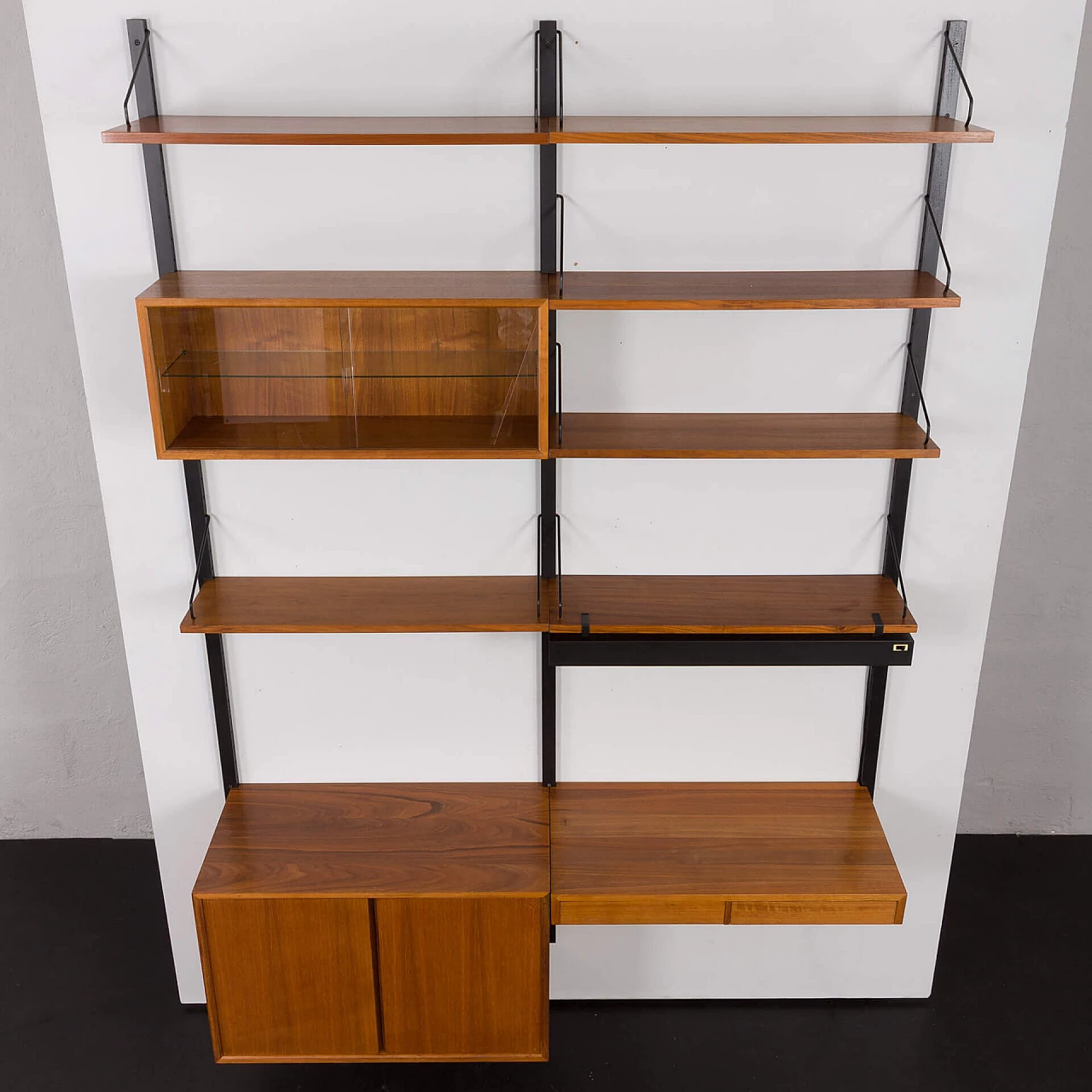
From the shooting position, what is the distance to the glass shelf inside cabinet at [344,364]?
2.60m

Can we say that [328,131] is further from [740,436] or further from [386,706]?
[386,706]

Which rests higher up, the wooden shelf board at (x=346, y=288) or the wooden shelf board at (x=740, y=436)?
the wooden shelf board at (x=346, y=288)

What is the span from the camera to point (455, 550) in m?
2.92

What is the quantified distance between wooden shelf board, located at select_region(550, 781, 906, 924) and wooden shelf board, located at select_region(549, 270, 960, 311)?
140cm

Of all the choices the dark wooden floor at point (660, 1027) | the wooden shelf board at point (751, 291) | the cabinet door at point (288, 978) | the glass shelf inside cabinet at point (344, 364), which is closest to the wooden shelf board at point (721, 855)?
the cabinet door at point (288, 978)

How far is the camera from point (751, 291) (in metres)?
2.50

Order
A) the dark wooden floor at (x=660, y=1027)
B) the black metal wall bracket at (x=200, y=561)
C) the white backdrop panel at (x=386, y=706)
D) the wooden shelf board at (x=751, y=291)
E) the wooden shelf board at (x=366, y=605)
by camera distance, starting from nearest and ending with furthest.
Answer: the wooden shelf board at (x=751, y=291), the wooden shelf board at (x=366, y=605), the black metal wall bracket at (x=200, y=561), the white backdrop panel at (x=386, y=706), the dark wooden floor at (x=660, y=1027)

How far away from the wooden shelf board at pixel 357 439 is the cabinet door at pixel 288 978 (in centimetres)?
113

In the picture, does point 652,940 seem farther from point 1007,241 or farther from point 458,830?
point 1007,241

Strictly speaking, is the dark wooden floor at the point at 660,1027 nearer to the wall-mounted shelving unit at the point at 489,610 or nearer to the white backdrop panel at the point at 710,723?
the wall-mounted shelving unit at the point at 489,610

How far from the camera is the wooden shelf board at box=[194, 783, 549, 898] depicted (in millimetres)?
2801

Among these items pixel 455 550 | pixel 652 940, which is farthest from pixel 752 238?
pixel 652 940

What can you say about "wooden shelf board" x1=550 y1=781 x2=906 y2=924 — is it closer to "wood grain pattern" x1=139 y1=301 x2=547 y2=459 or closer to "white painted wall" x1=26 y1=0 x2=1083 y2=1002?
"white painted wall" x1=26 y1=0 x2=1083 y2=1002

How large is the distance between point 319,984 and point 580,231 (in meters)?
2.03
